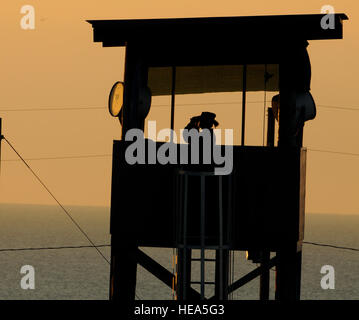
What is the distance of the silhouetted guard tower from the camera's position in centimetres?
1939

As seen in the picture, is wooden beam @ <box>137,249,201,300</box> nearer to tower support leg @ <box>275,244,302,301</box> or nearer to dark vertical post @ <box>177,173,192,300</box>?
dark vertical post @ <box>177,173,192,300</box>

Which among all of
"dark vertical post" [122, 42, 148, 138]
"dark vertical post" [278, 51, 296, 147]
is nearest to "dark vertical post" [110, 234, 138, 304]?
"dark vertical post" [122, 42, 148, 138]

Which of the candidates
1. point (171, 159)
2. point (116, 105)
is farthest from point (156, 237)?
point (116, 105)

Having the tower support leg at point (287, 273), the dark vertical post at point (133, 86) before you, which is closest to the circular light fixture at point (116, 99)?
the dark vertical post at point (133, 86)

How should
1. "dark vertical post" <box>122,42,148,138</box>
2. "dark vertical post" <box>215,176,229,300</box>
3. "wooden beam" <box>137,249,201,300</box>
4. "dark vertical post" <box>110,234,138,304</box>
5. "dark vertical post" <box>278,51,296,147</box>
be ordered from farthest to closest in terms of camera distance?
1. "wooden beam" <box>137,249,201,300</box>
2. "dark vertical post" <box>122,42,148,138</box>
3. "dark vertical post" <box>110,234,138,304</box>
4. "dark vertical post" <box>278,51,296,147</box>
5. "dark vertical post" <box>215,176,229,300</box>

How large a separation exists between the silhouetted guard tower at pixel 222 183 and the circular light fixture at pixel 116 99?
16.3 inches

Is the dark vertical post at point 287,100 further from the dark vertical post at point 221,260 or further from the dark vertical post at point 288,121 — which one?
the dark vertical post at point 221,260

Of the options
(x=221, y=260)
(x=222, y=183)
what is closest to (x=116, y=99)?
(x=222, y=183)

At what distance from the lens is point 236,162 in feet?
63.7

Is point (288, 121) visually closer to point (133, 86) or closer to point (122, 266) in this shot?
point (133, 86)

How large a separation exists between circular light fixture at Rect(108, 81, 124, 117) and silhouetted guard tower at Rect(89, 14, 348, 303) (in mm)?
415

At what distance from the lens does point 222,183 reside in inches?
770
